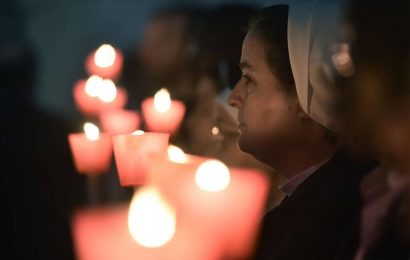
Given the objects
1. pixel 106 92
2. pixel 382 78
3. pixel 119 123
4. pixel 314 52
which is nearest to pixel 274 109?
pixel 314 52

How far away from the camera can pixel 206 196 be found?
1521mm

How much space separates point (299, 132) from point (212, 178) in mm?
872

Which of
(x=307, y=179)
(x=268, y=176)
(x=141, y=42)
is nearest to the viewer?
(x=307, y=179)

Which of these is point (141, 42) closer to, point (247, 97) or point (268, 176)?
point (268, 176)

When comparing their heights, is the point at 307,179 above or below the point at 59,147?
above

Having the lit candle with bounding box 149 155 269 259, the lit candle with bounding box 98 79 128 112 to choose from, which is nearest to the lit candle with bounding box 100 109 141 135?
the lit candle with bounding box 98 79 128 112

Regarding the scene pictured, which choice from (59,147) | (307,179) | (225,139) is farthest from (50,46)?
(307,179)

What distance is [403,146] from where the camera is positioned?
4.78 ft

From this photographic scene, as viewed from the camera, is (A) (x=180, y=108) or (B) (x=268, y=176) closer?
(B) (x=268, y=176)

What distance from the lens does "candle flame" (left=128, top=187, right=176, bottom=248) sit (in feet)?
4.18

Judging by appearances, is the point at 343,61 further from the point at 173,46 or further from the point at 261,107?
the point at 173,46

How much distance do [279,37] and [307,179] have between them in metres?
0.48

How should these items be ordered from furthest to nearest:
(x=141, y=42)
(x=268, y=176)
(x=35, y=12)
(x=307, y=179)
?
1. (x=35, y=12)
2. (x=141, y=42)
3. (x=268, y=176)
4. (x=307, y=179)

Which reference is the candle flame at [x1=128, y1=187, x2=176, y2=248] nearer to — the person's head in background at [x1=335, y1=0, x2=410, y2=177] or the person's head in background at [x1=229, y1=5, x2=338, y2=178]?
the person's head in background at [x1=335, y1=0, x2=410, y2=177]
